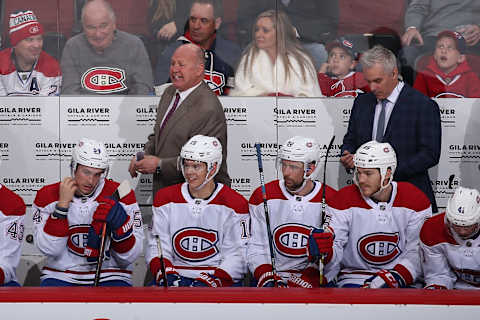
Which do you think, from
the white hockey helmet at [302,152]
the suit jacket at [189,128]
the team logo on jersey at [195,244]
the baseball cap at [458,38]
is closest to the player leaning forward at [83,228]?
the team logo on jersey at [195,244]

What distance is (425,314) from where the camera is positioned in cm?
324

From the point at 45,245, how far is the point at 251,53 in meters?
2.19

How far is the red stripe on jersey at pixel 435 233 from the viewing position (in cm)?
432

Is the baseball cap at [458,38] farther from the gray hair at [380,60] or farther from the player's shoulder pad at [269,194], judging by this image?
the player's shoulder pad at [269,194]

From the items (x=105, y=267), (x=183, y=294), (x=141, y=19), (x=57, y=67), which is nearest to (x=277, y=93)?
(x=141, y=19)

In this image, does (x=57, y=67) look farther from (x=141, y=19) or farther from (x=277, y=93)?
(x=277, y=93)

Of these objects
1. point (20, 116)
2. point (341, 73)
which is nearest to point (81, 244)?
point (20, 116)

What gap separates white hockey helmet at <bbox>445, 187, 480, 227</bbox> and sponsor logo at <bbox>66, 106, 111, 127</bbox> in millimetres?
2674

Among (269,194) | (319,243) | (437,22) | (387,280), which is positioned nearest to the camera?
(319,243)

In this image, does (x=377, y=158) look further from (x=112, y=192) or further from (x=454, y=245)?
(x=112, y=192)

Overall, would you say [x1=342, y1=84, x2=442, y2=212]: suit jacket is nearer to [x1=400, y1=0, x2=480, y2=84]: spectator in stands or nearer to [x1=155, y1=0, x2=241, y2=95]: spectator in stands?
[x1=400, y1=0, x2=480, y2=84]: spectator in stands

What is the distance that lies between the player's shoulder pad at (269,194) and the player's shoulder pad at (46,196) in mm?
1085

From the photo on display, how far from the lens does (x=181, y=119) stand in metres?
5.21

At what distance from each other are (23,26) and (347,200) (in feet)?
9.00
